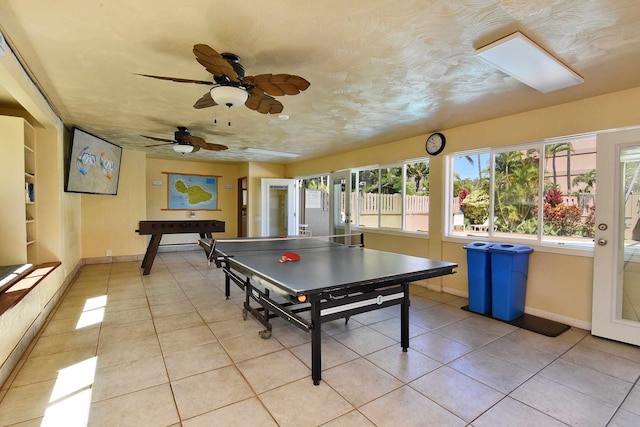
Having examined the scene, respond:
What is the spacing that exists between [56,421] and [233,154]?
5.72 meters

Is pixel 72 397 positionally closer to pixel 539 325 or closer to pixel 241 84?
pixel 241 84

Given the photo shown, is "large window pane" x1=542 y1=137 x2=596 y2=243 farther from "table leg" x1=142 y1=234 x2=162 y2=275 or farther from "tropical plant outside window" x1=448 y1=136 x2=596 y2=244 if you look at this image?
"table leg" x1=142 y1=234 x2=162 y2=275

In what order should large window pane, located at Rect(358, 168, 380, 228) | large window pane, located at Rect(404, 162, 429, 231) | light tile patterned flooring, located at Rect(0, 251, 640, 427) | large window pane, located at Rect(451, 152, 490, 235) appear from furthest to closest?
large window pane, located at Rect(358, 168, 380, 228), large window pane, located at Rect(404, 162, 429, 231), large window pane, located at Rect(451, 152, 490, 235), light tile patterned flooring, located at Rect(0, 251, 640, 427)

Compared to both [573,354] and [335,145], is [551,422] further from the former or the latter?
[335,145]

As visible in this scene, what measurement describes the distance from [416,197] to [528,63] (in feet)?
9.67

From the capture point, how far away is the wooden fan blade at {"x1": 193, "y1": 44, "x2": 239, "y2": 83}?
167 centimetres

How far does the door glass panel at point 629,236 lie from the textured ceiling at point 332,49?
77cm

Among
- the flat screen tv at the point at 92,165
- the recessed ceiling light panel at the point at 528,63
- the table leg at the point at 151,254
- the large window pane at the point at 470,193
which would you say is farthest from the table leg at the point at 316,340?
the flat screen tv at the point at 92,165

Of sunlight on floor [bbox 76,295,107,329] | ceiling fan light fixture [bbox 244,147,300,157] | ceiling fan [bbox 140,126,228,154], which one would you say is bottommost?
sunlight on floor [bbox 76,295,107,329]

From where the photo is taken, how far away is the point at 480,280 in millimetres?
3533

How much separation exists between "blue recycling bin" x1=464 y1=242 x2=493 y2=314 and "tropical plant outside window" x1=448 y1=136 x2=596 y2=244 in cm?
58

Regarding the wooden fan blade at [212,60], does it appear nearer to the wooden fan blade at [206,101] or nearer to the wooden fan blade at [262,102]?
the wooden fan blade at [262,102]

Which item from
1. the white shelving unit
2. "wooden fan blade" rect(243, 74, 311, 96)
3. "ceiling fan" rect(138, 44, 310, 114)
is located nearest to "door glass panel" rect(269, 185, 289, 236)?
the white shelving unit

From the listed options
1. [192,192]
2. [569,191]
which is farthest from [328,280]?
[192,192]
